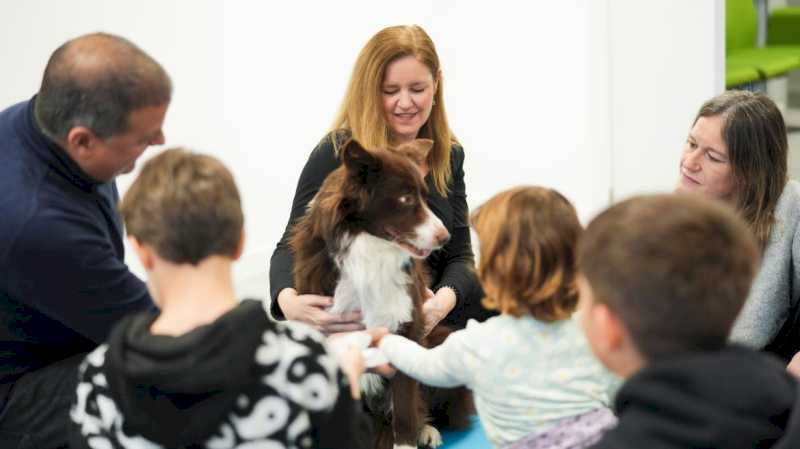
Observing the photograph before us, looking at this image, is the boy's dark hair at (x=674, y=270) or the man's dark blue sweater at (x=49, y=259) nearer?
the boy's dark hair at (x=674, y=270)

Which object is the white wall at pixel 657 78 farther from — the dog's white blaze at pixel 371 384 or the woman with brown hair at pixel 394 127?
the dog's white blaze at pixel 371 384

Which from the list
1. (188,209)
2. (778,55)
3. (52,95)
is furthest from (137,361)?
(778,55)

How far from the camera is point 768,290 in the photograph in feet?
9.29

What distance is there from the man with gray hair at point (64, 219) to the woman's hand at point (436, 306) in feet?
2.65

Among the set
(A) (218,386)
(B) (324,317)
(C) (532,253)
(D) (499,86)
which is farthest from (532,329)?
(D) (499,86)

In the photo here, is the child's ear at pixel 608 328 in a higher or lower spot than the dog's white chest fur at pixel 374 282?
higher

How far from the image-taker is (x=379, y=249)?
2678 mm

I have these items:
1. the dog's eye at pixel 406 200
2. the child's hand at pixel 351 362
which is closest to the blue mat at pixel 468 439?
the dog's eye at pixel 406 200

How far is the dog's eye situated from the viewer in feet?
8.65

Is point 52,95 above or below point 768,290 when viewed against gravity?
above

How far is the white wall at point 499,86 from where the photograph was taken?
499 centimetres

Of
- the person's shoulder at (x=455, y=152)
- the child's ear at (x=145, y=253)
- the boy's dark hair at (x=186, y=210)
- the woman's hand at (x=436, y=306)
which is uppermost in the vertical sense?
the boy's dark hair at (x=186, y=210)

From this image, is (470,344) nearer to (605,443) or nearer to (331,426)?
(331,426)

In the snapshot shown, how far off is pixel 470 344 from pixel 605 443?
518 mm
